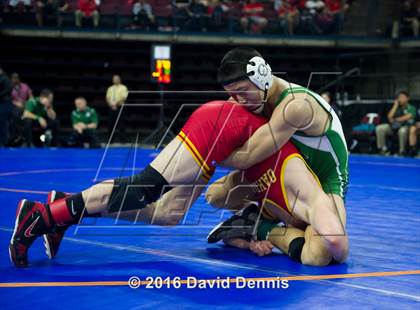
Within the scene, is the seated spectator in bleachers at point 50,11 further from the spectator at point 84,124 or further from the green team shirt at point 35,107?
the green team shirt at point 35,107

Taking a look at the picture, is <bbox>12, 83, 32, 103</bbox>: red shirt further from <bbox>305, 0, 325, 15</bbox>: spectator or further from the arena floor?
the arena floor

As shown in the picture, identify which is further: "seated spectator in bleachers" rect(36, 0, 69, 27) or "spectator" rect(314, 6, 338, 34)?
"spectator" rect(314, 6, 338, 34)

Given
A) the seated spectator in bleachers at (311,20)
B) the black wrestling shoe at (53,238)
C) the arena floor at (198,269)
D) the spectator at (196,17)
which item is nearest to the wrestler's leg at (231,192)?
the arena floor at (198,269)

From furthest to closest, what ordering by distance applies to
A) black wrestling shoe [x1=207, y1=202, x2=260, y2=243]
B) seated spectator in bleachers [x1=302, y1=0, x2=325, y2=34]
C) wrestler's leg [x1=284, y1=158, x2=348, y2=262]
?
seated spectator in bleachers [x1=302, y1=0, x2=325, y2=34], black wrestling shoe [x1=207, y1=202, x2=260, y2=243], wrestler's leg [x1=284, y1=158, x2=348, y2=262]

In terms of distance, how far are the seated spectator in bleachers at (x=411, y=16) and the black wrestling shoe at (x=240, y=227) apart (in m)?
14.5

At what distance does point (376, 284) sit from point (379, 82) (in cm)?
1319

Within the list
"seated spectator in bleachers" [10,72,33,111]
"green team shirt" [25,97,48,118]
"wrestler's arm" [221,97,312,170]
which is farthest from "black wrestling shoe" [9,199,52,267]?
"seated spectator in bleachers" [10,72,33,111]

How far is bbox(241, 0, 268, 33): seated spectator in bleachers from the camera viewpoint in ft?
56.8

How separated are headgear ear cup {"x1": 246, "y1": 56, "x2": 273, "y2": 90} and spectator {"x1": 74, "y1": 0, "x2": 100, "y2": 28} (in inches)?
561

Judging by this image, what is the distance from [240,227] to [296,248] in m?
0.48

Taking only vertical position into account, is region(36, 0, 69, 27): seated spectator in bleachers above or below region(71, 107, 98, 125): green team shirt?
above

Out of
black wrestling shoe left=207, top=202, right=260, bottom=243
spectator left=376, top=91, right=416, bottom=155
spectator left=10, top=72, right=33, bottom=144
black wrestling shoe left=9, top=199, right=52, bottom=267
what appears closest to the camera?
black wrestling shoe left=9, top=199, right=52, bottom=267

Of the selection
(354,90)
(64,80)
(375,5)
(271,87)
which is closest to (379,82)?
(354,90)

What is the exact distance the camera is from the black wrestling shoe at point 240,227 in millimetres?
3729
